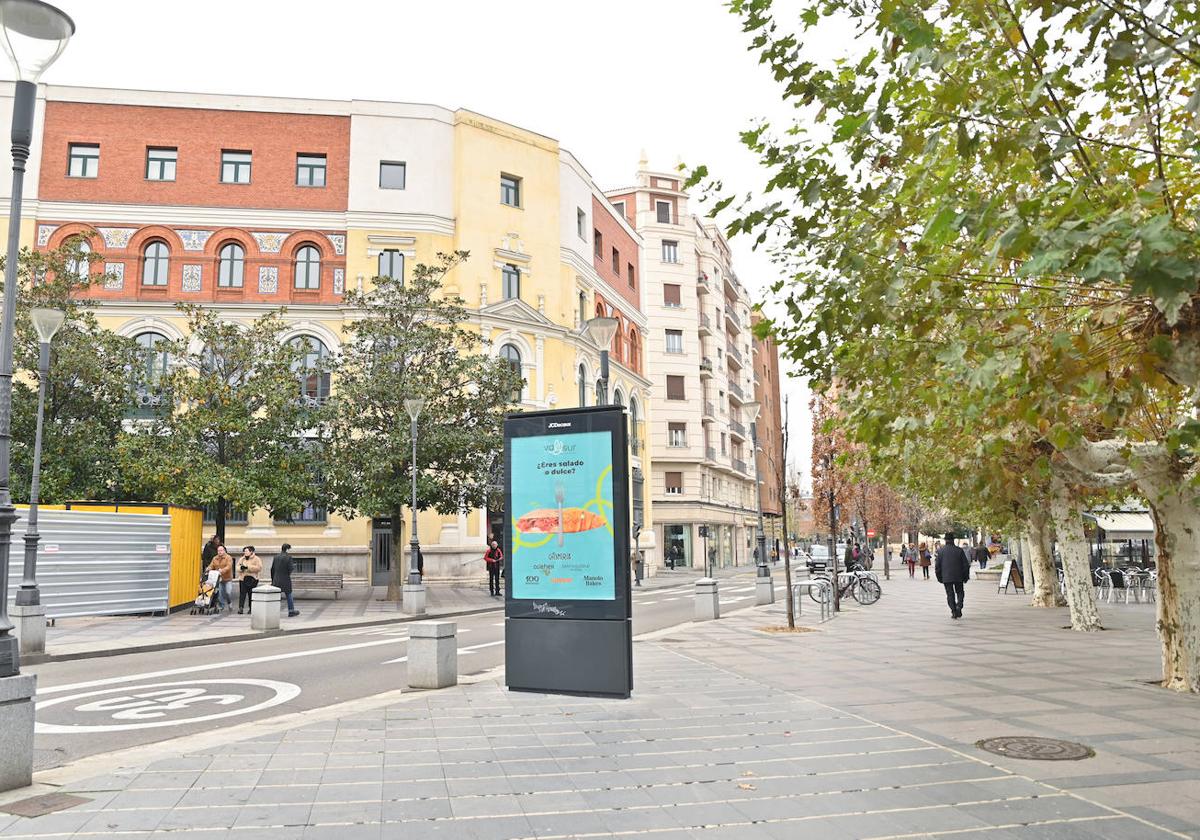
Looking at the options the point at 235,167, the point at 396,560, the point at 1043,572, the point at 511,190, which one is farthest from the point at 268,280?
the point at 1043,572

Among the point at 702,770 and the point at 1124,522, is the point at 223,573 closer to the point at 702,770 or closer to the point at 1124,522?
the point at 702,770

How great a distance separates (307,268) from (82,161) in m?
10.1

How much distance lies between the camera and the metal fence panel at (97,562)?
17359 mm

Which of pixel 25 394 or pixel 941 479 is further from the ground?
pixel 25 394

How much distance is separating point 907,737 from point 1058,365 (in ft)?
11.3

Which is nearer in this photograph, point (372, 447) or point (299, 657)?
point (299, 657)

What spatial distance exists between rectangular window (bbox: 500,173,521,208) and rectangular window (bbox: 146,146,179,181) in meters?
13.7

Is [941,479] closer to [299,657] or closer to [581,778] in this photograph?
[581,778]

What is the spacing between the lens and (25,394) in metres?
24.6

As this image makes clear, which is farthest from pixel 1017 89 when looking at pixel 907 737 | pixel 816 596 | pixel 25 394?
pixel 25 394

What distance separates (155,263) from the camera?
3525 centimetres

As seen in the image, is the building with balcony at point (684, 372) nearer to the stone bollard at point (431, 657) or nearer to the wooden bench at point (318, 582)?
the wooden bench at point (318, 582)

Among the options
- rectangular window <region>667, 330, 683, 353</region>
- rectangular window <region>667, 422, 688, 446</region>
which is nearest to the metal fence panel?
rectangular window <region>667, 422, 688, 446</region>

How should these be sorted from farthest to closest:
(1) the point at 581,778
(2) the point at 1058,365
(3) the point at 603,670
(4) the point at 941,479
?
A: (4) the point at 941,479
(3) the point at 603,670
(1) the point at 581,778
(2) the point at 1058,365
